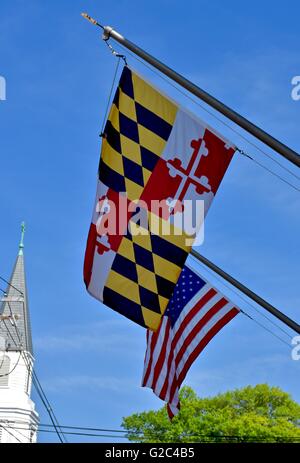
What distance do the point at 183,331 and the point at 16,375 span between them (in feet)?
166

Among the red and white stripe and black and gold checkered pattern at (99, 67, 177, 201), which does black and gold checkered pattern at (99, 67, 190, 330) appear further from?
the red and white stripe

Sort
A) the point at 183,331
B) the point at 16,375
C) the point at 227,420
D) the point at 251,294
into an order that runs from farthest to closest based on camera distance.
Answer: the point at 16,375, the point at 227,420, the point at 183,331, the point at 251,294

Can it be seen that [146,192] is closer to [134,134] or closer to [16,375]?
[134,134]

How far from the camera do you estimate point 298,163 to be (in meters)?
9.77

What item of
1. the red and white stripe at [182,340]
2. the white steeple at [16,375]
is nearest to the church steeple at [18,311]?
the white steeple at [16,375]

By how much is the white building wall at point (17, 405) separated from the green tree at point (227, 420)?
7480mm

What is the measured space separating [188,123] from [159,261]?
1.85 m

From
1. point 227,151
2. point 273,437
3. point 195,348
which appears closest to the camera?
point 227,151

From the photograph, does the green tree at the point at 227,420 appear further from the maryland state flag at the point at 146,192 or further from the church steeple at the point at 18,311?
the maryland state flag at the point at 146,192

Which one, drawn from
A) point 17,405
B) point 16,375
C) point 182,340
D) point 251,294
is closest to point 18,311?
point 16,375

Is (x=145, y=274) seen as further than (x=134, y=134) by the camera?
No

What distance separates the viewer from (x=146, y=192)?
1187 cm
